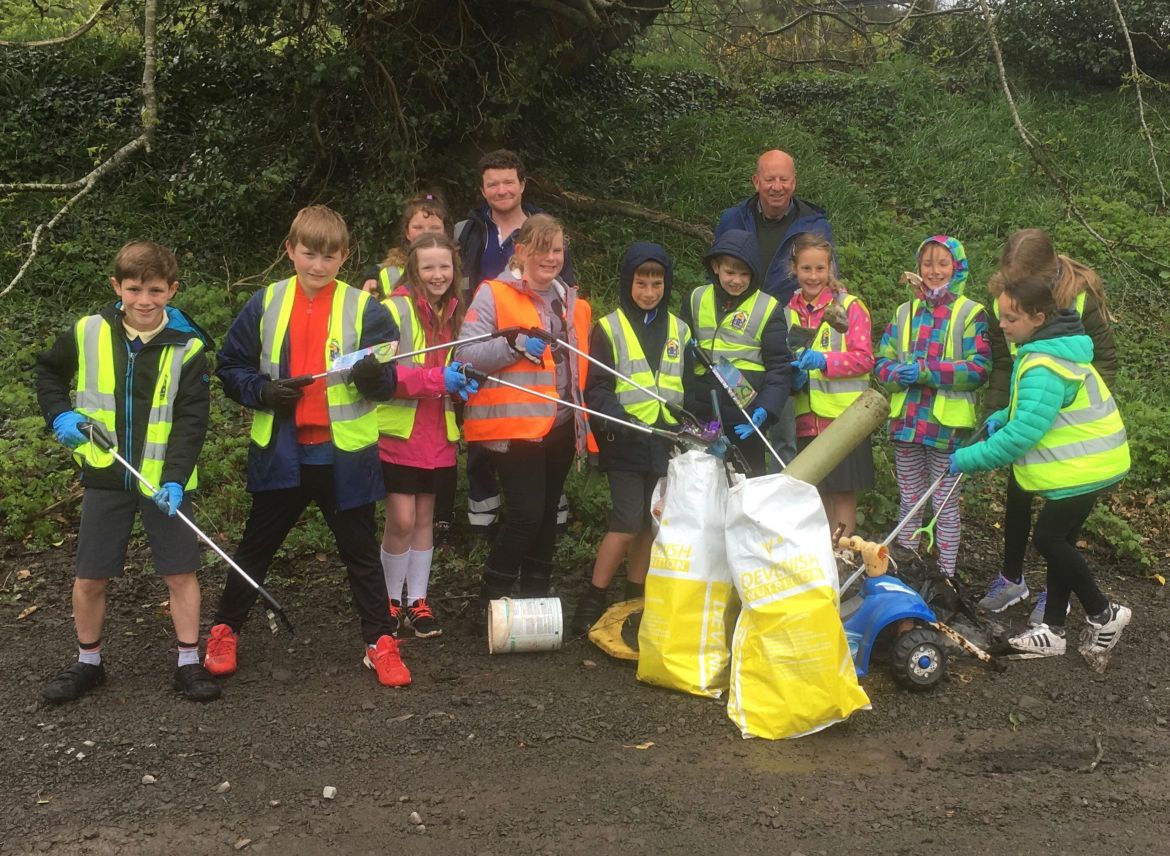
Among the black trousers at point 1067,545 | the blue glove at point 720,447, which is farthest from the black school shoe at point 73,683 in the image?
the black trousers at point 1067,545

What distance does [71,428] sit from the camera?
160 inches

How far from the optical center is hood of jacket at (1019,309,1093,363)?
4613mm

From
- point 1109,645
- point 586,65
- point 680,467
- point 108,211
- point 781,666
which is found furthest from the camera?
point 586,65

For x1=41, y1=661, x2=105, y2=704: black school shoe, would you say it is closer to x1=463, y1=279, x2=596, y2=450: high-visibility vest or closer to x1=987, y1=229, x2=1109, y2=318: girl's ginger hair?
x1=463, y1=279, x2=596, y2=450: high-visibility vest

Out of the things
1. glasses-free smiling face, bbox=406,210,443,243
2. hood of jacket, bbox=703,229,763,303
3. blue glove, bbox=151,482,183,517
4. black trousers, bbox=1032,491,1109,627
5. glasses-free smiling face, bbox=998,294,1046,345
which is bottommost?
black trousers, bbox=1032,491,1109,627

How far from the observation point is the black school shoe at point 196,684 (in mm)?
4297

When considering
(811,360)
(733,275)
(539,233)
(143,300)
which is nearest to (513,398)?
(539,233)

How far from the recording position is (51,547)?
604cm

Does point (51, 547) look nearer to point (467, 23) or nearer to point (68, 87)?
point (467, 23)

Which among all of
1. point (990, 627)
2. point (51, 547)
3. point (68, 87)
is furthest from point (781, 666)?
point (68, 87)

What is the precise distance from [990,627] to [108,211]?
766 centimetres

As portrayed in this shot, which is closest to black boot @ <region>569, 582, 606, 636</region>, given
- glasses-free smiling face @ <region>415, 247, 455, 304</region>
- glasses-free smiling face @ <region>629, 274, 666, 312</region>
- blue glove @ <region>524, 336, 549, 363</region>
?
blue glove @ <region>524, 336, 549, 363</region>

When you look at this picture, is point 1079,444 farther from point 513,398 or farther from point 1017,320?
point 513,398

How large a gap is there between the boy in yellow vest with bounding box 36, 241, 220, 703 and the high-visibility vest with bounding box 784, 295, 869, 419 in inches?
110
